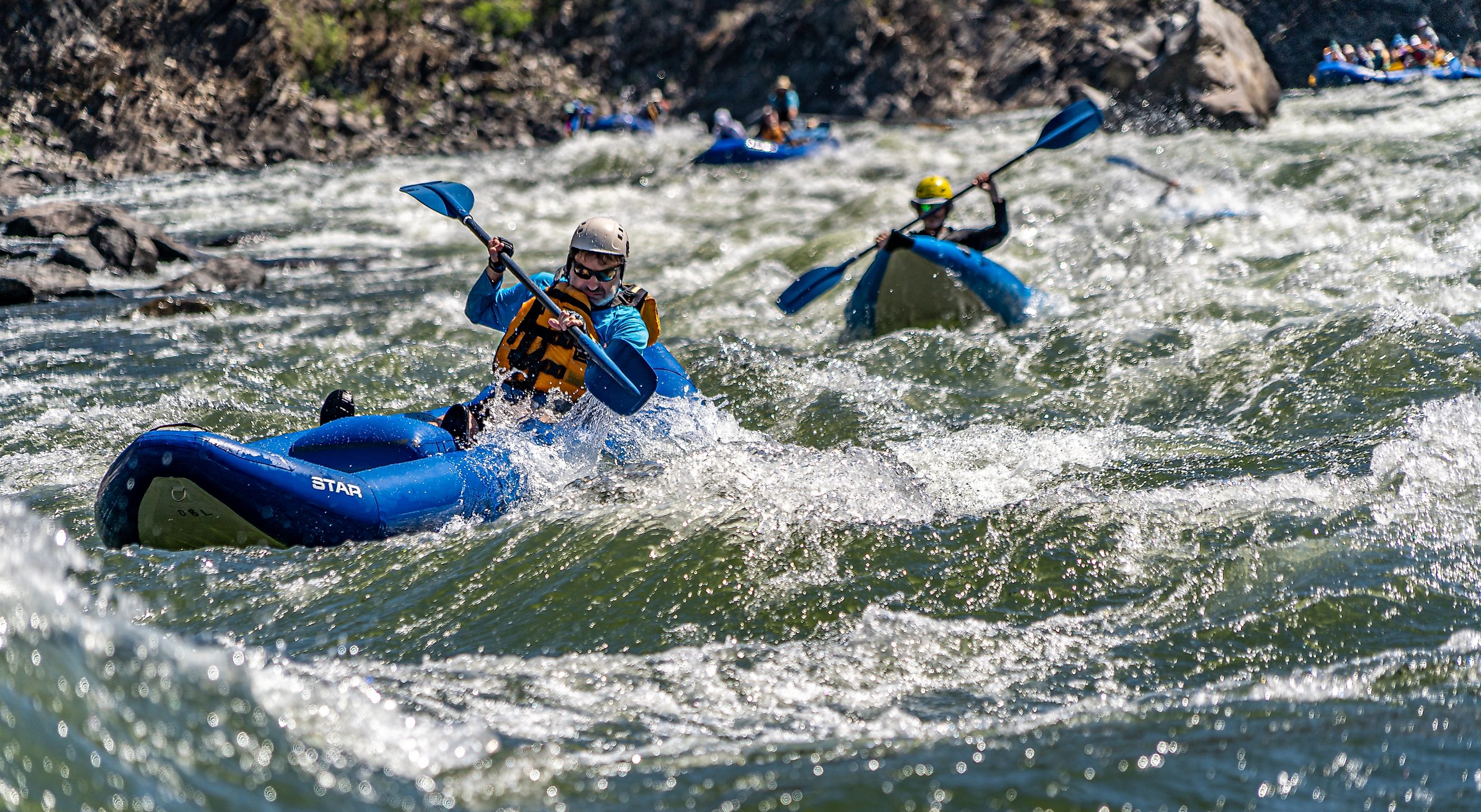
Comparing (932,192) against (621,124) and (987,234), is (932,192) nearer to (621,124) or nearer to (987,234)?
(987,234)

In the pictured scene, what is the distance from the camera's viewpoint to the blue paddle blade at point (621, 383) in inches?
208

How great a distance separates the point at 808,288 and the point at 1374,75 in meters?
14.6

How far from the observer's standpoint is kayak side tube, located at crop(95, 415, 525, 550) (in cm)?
432

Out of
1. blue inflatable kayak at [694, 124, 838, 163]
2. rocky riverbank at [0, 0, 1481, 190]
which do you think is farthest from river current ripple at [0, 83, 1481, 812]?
rocky riverbank at [0, 0, 1481, 190]

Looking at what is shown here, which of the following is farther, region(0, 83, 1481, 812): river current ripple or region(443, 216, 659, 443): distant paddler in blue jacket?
region(443, 216, 659, 443): distant paddler in blue jacket

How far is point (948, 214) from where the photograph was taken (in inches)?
A: 341

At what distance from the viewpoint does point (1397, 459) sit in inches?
203

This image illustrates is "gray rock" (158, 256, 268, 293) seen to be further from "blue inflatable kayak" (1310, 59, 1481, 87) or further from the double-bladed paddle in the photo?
"blue inflatable kayak" (1310, 59, 1481, 87)

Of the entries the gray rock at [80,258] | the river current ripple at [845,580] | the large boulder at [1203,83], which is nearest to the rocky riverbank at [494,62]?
the large boulder at [1203,83]

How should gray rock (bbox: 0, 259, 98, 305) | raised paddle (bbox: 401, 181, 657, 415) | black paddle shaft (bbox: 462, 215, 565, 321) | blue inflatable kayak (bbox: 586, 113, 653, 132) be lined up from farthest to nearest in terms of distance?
blue inflatable kayak (bbox: 586, 113, 653, 132)
gray rock (bbox: 0, 259, 98, 305)
black paddle shaft (bbox: 462, 215, 565, 321)
raised paddle (bbox: 401, 181, 657, 415)

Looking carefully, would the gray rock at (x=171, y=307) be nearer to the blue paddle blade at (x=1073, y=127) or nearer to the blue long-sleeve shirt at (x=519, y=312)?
the blue long-sleeve shirt at (x=519, y=312)

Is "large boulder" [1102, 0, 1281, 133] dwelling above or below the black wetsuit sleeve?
below

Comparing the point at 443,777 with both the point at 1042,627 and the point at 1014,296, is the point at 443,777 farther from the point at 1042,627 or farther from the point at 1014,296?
the point at 1014,296

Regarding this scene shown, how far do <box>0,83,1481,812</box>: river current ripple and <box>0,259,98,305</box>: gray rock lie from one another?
807mm
